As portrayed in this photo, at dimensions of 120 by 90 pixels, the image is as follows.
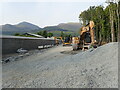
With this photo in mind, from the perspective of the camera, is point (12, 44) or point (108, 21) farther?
point (108, 21)

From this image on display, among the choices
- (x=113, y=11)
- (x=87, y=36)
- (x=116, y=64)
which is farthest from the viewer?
(x=113, y=11)

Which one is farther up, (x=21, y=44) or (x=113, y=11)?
(x=113, y=11)

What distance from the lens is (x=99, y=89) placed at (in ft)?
11.2

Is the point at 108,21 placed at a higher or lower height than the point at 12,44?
higher

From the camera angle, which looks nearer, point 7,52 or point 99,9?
point 7,52

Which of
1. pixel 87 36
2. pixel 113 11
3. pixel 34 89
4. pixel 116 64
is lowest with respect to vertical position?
pixel 34 89

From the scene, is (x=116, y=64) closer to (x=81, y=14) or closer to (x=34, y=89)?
(x=34, y=89)

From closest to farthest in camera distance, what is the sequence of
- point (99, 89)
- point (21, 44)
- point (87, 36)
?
point (99, 89) → point (87, 36) → point (21, 44)

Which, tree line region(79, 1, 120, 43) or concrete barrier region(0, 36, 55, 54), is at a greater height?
tree line region(79, 1, 120, 43)

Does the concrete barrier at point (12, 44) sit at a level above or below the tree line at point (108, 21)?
below

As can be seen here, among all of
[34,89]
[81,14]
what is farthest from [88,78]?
[81,14]

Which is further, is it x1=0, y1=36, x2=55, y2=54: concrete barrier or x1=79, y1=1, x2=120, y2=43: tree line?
x1=79, y1=1, x2=120, y2=43: tree line

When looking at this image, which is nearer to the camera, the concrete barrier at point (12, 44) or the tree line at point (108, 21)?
the concrete barrier at point (12, 44)

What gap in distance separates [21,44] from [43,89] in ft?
39.8
